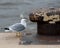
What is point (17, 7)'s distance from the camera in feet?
20.1

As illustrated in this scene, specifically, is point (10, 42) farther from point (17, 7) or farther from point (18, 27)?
point (17, 7)

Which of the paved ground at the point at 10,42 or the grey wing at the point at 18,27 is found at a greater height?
the grey wing at the point at 18,27

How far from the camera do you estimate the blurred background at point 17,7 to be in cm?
521

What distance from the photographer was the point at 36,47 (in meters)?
2.29

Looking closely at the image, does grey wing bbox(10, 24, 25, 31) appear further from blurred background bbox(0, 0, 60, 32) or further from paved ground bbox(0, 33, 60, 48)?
blurred background bbox(0, 0, 60, 32)

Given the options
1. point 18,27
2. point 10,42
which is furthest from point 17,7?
point 10,42

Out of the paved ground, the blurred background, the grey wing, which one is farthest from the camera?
the blurred background

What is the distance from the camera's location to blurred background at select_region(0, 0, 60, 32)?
521cm

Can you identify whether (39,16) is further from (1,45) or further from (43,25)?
(1,45)

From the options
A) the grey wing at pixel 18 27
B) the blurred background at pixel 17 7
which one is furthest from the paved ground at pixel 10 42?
the blurred background at pixel 17 7

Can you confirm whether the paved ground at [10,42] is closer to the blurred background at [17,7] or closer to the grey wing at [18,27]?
the grey wing at [18,27]

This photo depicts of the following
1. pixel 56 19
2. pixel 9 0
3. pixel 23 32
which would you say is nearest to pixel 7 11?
pixel 9 0

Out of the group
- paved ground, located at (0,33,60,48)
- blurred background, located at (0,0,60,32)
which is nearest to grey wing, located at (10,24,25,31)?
paved ground, located at (0,33,60,48)

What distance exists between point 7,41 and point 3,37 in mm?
171
